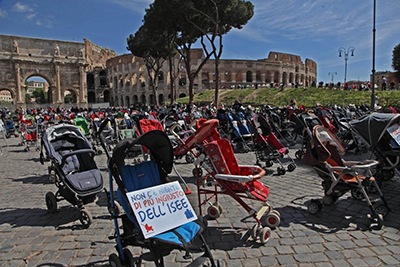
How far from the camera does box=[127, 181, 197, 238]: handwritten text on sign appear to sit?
2.54 m

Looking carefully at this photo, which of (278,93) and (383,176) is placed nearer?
(383,176)

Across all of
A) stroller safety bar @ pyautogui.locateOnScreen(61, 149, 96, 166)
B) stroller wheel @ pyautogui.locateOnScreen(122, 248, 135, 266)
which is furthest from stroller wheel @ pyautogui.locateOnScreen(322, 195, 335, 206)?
stroller safety bar @ pyautogui.locateOnScreen(61, 149, 96, 166)

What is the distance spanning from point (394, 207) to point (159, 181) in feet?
12.8

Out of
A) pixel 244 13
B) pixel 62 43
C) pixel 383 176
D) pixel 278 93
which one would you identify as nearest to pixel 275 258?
pixel 383 176

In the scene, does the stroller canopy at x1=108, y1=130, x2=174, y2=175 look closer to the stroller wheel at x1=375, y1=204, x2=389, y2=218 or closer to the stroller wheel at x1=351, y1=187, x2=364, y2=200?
the stroller wheel at x1=375, y1=204, x2=389, y2=218

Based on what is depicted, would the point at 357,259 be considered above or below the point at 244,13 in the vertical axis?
below

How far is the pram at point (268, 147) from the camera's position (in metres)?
6.74

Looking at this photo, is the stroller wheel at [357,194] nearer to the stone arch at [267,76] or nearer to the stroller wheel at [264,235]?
the stroller wheel at [264,235]

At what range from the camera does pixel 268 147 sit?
6.83 meters

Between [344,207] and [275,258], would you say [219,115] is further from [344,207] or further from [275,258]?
[275,258]

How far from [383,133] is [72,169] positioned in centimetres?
537

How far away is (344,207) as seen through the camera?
4.51 m

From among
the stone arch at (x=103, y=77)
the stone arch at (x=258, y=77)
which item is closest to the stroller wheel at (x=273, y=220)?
the stone arch at (x=258, y=77)

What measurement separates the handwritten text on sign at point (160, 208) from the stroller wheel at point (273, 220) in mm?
1476
